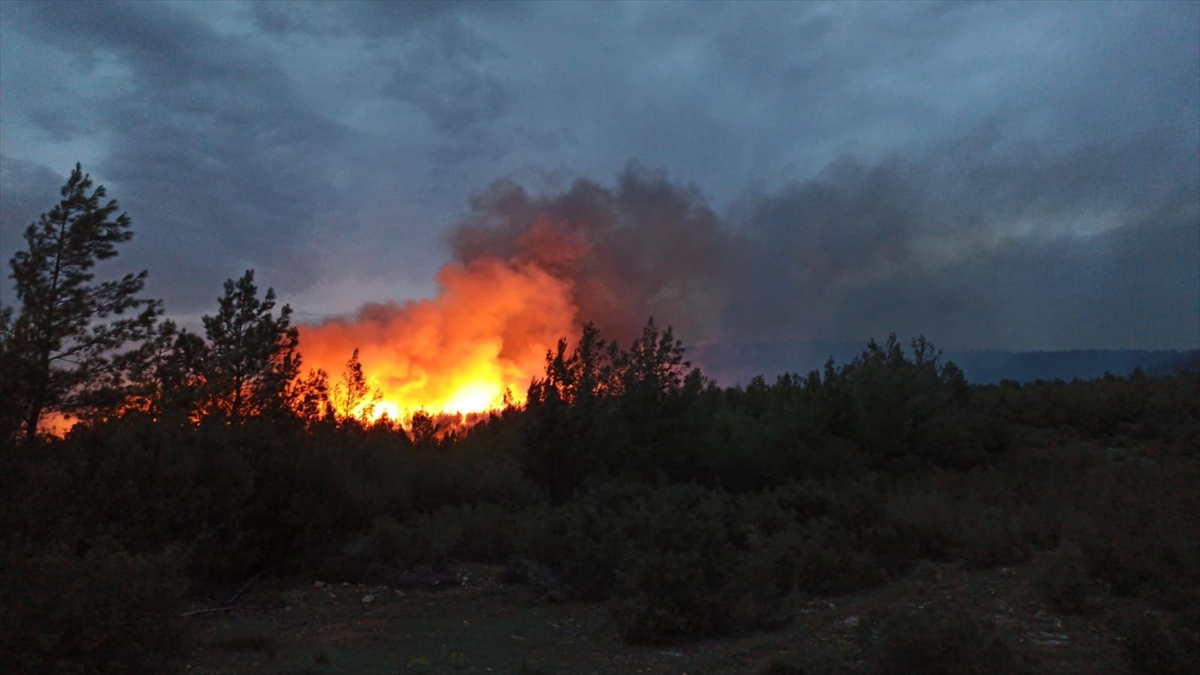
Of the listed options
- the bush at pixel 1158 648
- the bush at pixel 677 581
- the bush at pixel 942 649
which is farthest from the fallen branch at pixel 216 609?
the bush at pixel 1158 648

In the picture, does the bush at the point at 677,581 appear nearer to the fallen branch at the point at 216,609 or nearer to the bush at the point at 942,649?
the bush at the point at 942,649

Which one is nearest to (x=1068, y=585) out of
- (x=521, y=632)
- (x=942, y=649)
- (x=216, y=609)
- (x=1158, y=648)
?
(x=1158, y=648)

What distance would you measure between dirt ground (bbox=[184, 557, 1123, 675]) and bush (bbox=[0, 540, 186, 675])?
2251 mm

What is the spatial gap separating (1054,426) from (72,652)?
142ft

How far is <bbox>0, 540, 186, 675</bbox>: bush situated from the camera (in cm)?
795

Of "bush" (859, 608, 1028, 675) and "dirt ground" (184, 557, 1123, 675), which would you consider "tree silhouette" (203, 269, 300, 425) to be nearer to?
"dirt ground" (184, 557, 1123, 675)

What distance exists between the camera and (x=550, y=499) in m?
28.9

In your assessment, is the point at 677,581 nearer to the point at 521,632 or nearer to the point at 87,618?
the point at 521,632

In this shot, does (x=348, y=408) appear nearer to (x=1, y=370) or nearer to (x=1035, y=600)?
(x=1, y=370)

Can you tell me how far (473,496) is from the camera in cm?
2764

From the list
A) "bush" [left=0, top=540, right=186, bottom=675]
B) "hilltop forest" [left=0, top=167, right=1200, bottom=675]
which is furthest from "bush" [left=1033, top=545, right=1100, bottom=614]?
"bush" [left=0, top=540, right=186, bottom=675]

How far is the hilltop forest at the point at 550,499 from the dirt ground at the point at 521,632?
17.5 inches

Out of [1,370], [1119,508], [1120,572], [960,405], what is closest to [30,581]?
[1,370]

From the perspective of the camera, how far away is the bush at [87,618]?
26.1 ft
